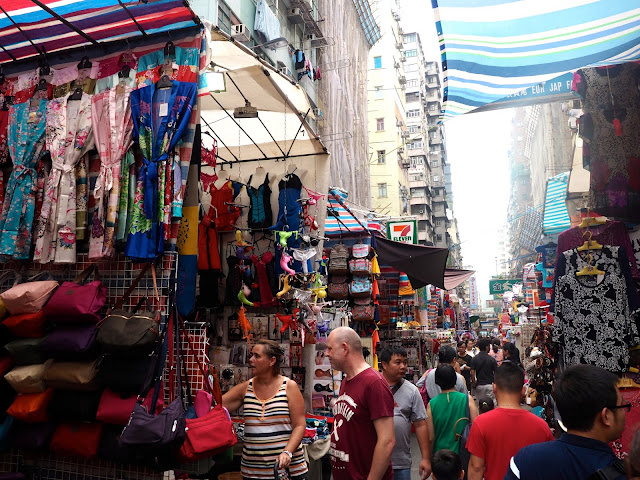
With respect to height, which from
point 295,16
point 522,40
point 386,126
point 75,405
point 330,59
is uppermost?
point 386,126

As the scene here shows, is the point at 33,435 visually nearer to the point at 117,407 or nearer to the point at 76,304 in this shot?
the point at 117,407

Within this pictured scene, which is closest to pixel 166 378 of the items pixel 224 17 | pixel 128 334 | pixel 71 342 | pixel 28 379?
pixel 128 334

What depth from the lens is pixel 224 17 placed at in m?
13.9

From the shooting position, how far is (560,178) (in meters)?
11.5

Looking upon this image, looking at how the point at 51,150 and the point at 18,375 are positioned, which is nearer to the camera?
the point at 18,375

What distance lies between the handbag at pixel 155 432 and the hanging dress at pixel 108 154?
143 cm

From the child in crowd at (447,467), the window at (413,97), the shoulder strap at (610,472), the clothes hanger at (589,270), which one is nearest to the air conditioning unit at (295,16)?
the clothes hanger at (589,270)

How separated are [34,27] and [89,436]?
3.62m

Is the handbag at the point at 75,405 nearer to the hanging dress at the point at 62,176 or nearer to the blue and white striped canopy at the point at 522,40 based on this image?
the hanging dress at the point at 62,176

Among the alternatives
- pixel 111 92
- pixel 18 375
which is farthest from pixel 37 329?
pixel 111 92

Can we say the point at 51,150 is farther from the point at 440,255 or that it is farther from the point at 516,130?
the point at 516,130

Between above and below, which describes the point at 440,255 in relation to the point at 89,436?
above

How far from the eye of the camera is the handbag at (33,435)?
156 inches

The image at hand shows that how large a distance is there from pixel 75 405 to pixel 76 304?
30.1 inches
